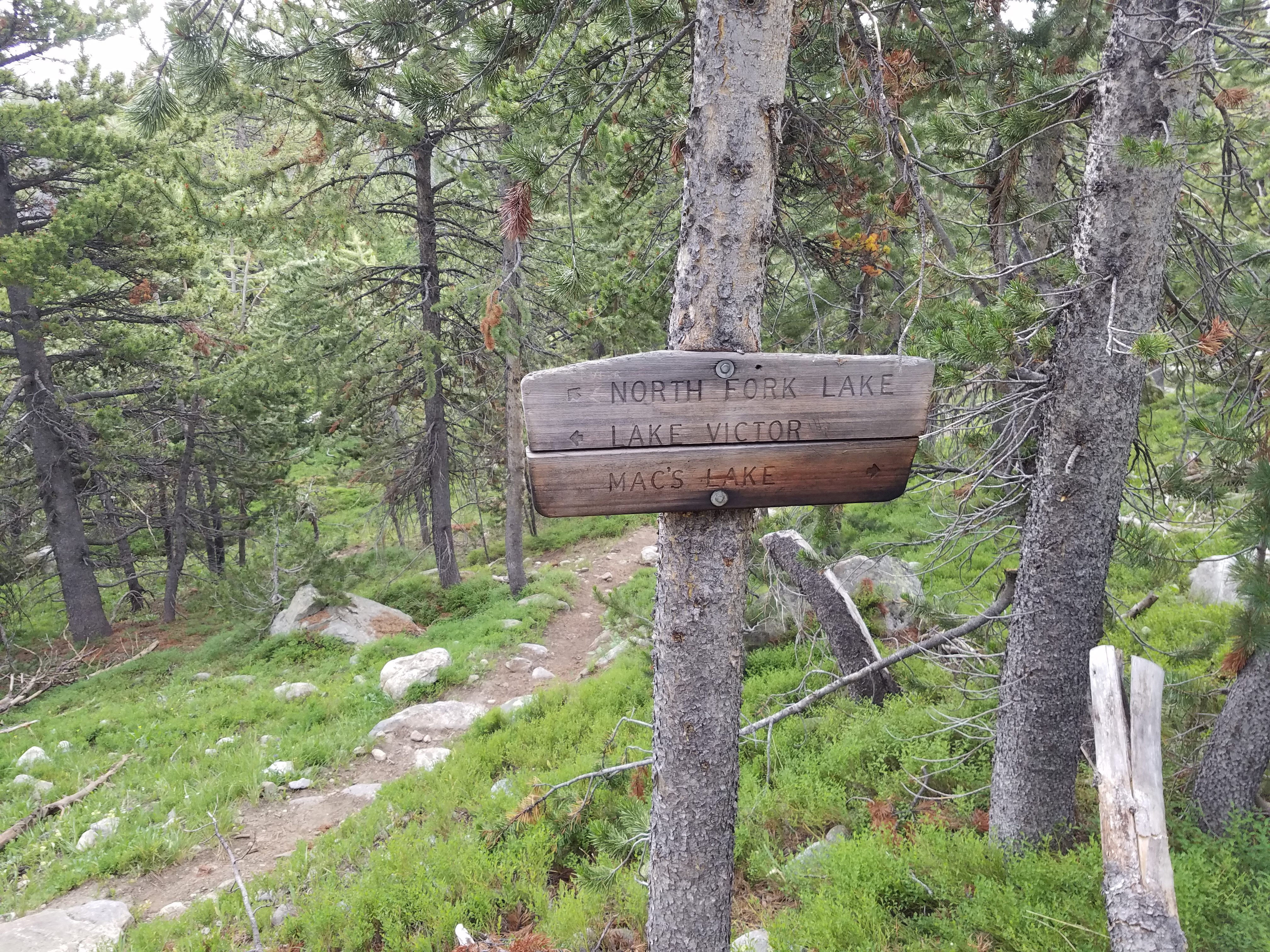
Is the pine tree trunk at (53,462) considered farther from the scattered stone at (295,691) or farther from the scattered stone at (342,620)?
the scattered stone at (295,691)

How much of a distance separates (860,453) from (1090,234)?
2.12m

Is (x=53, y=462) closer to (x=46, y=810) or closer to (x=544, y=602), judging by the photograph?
(x=46, y=810)

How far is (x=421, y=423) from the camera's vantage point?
16.9 m

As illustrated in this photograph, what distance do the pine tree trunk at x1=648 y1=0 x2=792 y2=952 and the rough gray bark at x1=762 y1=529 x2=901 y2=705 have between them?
3.26 metres

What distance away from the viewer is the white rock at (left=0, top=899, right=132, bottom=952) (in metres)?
4.74

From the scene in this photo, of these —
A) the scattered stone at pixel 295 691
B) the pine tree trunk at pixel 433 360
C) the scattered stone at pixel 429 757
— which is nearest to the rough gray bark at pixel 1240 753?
the scattered stone at pixel 429 757

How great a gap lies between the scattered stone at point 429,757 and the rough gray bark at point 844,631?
406 cm

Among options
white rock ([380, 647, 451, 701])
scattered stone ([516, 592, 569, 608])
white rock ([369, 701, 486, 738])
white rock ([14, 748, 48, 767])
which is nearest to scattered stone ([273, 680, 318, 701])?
white rock ([380, 647, 451, 701])

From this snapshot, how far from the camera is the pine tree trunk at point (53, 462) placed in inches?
471

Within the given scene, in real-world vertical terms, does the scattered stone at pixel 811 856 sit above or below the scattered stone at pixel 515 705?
above

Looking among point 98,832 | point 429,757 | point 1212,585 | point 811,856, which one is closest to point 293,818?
point 429,757

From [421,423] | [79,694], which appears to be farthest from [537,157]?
[421,423]

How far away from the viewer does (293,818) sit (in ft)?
21.6

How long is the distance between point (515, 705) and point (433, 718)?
1.21 meters
